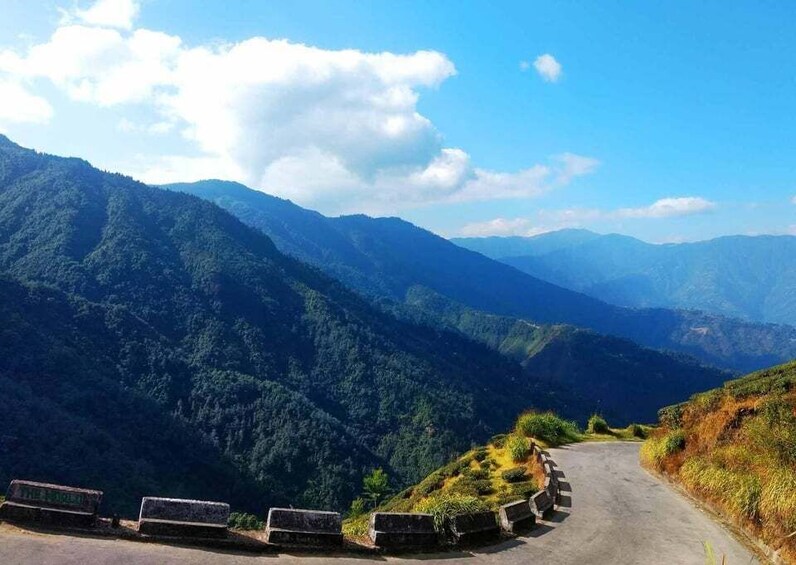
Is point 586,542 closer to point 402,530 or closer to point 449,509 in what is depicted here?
point 449,509

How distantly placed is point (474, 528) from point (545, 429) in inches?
752

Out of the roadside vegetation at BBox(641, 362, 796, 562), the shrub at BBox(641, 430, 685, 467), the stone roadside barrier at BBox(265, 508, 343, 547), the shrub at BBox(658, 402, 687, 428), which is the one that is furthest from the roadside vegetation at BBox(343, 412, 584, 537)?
the shrub at BBox(658, 402, 687, 428)

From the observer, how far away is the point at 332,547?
10.0 m

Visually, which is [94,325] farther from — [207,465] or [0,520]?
[0,520]

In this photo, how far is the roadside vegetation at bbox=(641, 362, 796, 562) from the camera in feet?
40.6

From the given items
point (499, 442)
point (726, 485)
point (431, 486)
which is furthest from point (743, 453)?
point (499, 442)

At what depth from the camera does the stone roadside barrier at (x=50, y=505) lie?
904cm

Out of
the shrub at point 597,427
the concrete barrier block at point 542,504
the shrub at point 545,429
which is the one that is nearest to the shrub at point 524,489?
the concrete barrier block at point 542,504

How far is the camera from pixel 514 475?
66.7 feet

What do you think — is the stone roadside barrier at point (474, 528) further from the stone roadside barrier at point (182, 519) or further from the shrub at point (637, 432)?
the shrub at point (637, 432)

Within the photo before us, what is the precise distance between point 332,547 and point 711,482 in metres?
12.4

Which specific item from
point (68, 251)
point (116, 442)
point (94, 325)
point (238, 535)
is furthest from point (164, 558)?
point (68, 251)

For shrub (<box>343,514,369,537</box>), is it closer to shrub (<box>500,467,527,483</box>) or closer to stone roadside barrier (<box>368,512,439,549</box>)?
stone roadside barrier (<box>368,512,439,549</box>)

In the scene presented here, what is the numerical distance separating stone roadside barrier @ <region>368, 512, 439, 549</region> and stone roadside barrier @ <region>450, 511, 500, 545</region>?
0.53m
